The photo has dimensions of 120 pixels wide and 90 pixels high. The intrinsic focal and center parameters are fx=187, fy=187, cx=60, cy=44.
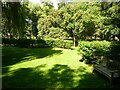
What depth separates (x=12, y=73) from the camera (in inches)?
427

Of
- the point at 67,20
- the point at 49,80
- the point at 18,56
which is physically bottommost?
the point at 49,80

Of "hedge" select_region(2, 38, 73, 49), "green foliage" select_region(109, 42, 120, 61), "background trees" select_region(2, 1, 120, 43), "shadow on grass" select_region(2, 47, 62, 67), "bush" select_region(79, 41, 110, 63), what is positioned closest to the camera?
"green foliage" select_region(109, 42, 120, 61)

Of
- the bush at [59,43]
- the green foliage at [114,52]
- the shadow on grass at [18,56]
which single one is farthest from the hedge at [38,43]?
the green foliage at [114,52]

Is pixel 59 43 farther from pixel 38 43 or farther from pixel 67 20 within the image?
pixel 67 20

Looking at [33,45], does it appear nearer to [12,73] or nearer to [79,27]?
[79,27]

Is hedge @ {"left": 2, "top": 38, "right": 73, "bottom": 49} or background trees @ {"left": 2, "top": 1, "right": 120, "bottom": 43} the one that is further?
hedge @ {"left": 2, "top": 38, "right": 73, "bottom": 49}

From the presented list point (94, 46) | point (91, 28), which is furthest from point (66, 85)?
point (91, 28)

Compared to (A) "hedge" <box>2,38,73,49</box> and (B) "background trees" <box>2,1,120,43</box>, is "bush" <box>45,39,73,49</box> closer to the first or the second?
(A) "hedge" <box>2,38,73,49</box>

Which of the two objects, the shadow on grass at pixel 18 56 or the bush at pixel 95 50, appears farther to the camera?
the shadow on grass at pixel 18 56

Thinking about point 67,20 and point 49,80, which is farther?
point 67,20

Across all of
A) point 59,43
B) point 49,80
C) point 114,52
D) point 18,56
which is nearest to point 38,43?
point 59,43

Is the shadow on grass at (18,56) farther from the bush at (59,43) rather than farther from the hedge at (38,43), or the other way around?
the hedge at (38,43)

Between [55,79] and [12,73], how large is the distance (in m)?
2.90

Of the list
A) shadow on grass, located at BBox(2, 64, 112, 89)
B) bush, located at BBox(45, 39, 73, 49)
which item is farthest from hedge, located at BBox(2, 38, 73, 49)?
shadow on grass, located at BBox(2, 64, 112, 89)
